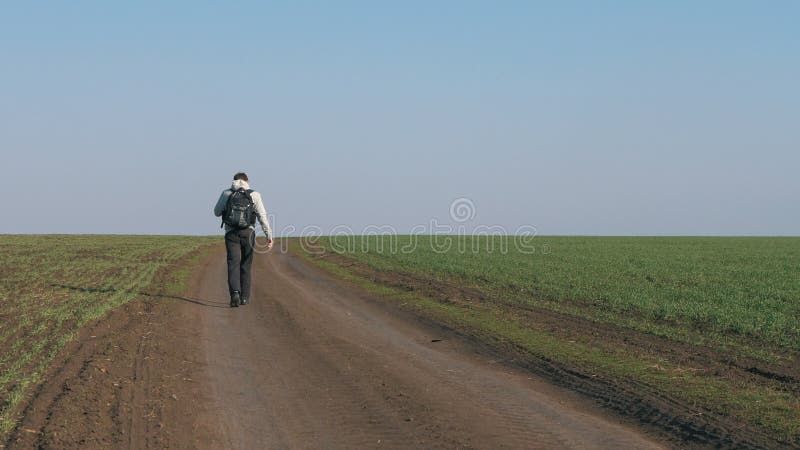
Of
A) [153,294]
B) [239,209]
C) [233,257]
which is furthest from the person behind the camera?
[153,294]

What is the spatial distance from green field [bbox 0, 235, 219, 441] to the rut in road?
2.04 m

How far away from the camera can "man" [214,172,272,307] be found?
15094mm

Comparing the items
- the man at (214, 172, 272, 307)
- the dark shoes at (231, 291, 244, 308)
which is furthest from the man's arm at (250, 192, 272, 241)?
the dark shoes at (231, 291, 244, 308)

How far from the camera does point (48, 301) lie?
16.4 meters

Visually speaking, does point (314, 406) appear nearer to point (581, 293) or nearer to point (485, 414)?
point (485, 414)

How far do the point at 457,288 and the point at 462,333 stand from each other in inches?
352

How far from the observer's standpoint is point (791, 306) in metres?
18.8

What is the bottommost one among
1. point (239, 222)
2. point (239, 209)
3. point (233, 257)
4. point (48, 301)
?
point (48, 301)

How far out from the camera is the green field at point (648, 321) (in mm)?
9156

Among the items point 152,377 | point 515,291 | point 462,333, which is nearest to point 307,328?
point 462,333

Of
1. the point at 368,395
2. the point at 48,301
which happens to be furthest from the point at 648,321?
the point at 48,301

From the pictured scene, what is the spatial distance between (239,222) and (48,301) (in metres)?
4.98

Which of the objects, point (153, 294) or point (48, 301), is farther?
point (153, 294)

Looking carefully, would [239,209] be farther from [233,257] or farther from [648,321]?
[648,321]
